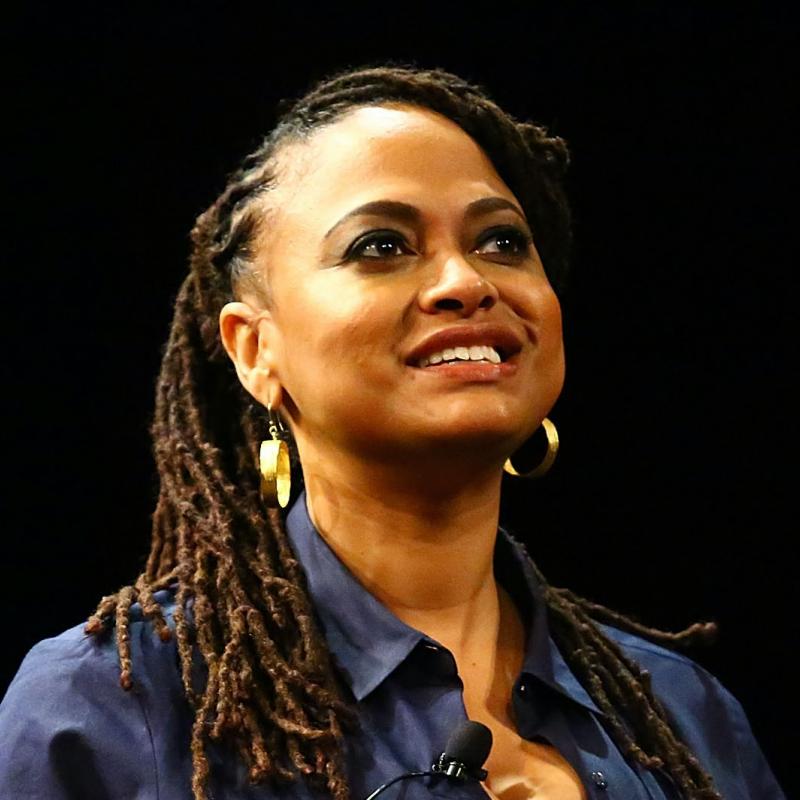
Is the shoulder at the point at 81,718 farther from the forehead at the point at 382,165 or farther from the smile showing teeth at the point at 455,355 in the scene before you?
the forehead at the point at 382,165

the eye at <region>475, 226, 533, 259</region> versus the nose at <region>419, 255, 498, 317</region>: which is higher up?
the eye at <region>475, 226, 533, 259</region>

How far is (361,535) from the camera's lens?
1.88m

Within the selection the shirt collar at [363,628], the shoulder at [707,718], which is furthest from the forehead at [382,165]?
the shoulder at [707,718]

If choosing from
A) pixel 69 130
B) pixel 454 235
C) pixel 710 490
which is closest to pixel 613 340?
pixel 710 490

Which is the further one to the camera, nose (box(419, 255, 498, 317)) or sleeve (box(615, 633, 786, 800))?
sleeve (box(615, 633, 786, 800))

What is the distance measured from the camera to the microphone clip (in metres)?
1.67

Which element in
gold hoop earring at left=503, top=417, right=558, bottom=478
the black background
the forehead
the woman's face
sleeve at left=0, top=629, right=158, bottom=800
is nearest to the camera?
sleeve at left=0, top=629, right=158, bottom=800

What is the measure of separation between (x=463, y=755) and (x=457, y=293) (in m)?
0.56

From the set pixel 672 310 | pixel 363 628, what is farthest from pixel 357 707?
pixel 672 310

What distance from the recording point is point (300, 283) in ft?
6.14

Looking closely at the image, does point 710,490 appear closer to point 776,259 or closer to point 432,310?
point 776,259

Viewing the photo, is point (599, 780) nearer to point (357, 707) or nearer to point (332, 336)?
point (357, 707)

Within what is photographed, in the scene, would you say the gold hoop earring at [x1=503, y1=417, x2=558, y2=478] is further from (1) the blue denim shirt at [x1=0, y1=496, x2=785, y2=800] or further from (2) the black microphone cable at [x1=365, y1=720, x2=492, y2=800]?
(2) the black microphone cable at [x1=365, y1=720, x2=492, y2=800]

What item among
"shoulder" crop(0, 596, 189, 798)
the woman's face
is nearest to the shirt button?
the woman's face
